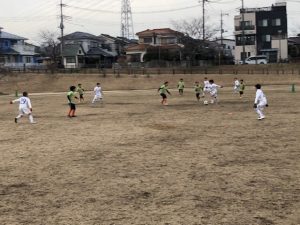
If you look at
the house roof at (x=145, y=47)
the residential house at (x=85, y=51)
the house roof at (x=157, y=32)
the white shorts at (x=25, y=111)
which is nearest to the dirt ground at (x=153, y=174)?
the white shorts at (x=25, y=111)

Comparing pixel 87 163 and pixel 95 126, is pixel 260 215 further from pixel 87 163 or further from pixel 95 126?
pixel 95 126

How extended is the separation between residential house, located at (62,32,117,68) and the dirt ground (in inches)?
2388

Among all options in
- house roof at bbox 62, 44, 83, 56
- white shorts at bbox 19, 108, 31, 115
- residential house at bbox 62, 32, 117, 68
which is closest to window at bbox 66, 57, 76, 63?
residential house at bbox 62, 32, 117, 68

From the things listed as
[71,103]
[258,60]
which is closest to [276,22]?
[258,60]

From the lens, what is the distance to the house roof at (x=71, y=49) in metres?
80.4

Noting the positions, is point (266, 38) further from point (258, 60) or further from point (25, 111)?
point (25, 111)

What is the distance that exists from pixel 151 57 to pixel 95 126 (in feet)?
189

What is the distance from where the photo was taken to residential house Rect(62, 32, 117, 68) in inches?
3169

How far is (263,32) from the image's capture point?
79.0m

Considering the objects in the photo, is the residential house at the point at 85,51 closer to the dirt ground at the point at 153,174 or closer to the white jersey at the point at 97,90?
the white jersey at the point at 97,90

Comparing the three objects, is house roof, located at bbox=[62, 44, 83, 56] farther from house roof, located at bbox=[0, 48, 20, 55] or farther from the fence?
the fence

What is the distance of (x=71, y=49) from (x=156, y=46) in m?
15.1

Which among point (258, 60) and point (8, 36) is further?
point (8, 36)

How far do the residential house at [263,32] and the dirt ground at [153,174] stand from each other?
203 feet
